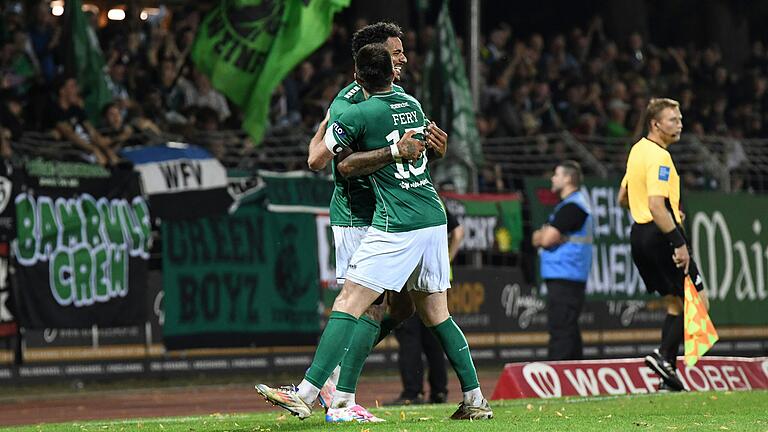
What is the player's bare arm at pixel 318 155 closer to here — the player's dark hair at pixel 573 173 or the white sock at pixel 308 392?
the white sock at pixel 308 392

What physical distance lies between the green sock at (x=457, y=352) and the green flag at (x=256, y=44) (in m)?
8.49

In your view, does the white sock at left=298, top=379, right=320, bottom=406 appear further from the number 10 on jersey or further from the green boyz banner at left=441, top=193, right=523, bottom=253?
the green boyz banner at left=441, top=193, right=523, bottom=253

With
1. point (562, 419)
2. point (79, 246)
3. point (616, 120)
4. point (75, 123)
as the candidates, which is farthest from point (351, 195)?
point (616, 120)

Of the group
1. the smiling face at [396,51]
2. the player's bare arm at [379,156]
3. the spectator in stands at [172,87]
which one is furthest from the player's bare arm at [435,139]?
the spectator in stands at [172,87]

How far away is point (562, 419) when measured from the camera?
8.77 m

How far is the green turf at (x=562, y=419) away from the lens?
8.09 m

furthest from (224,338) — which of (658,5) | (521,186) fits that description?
(658,5)

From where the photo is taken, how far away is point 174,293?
1667 cm

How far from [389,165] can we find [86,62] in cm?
953

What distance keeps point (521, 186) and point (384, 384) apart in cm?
373

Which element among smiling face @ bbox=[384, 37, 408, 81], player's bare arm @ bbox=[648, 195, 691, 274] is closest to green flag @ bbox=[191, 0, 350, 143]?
player's bare arm @ bbox=[648, 195, 691, 274]

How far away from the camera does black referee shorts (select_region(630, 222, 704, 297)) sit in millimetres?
12086

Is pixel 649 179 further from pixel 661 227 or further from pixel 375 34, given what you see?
pixel 375 34

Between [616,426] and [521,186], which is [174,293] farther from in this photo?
[616,426]
